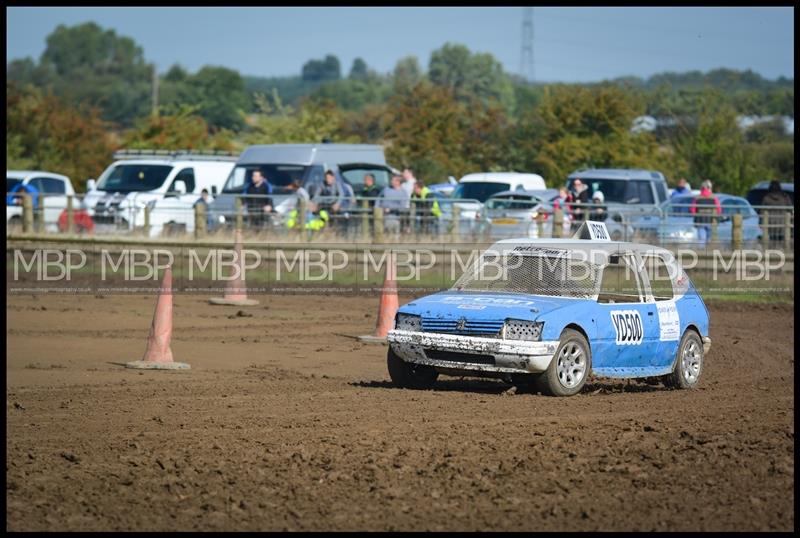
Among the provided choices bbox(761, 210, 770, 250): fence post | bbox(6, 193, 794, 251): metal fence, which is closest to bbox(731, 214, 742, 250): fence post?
bbox(6, 193, 794, 251): metal fence

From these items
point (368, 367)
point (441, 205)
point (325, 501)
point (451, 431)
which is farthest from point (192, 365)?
point (441, 205)

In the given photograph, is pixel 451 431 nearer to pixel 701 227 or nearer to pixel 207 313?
pixel 207 313

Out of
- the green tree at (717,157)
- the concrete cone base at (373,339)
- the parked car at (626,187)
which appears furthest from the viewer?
the green tree at (717,157)

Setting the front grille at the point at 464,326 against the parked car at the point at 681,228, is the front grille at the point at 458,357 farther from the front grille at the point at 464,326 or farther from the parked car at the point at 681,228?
the parked car at the point at 681,228

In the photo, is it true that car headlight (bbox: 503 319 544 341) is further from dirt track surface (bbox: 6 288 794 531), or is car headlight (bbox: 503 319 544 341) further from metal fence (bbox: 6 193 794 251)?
metal fence (bbox: 6 193 794 251)

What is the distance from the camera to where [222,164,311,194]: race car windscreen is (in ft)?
95.8

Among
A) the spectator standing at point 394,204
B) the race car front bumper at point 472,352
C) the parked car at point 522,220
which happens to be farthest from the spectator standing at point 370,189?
the race car front bumper at point 472,352

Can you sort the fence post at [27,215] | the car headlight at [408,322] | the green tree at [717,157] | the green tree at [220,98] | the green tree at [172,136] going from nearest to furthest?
the car headlight at [408,322]
the fence post at [27,215]
the green tree at [717,157]
the green tree at [172,136]
the green tree at [220,98]

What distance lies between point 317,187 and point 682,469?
70.3 feet

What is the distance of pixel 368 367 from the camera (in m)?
14.5

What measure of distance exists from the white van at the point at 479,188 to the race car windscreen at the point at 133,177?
746cm

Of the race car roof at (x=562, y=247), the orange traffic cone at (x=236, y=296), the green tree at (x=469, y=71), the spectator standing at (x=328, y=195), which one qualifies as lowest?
the orange traffic cone at (x=236, y=296)

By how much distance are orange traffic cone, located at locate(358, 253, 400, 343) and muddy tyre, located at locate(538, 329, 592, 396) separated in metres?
4.61

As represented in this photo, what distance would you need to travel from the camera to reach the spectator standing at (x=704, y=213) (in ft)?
85.6
